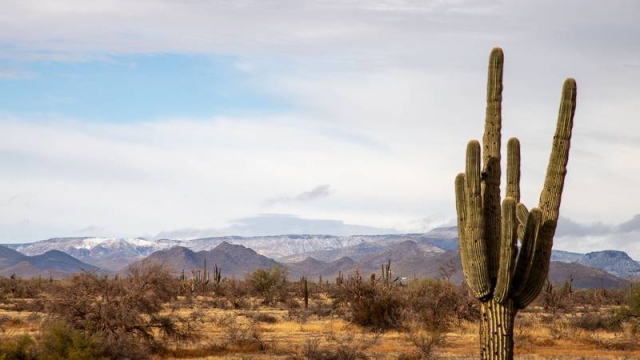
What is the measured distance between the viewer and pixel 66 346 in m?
18.2

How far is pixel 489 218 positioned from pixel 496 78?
2.86 m

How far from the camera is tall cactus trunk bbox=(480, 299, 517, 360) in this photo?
16.3 metres

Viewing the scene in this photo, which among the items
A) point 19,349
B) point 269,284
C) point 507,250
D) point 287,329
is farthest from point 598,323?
point 269,284

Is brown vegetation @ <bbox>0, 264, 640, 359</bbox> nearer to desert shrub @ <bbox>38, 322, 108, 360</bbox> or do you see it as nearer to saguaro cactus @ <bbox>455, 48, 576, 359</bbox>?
desert shrub @ <bbox>38, 322, 108, 360</bbox>

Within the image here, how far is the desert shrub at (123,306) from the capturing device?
2250cm

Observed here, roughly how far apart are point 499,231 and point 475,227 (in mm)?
621

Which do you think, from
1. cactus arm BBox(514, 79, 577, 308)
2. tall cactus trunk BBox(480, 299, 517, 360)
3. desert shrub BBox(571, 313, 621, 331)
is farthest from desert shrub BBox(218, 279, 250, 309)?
cactus arm BBox(514, 79, 577, 308)

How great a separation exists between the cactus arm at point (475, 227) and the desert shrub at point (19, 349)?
9.68 m

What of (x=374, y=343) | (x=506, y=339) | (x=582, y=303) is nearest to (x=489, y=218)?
(x=506, y=339)

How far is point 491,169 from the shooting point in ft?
53.8

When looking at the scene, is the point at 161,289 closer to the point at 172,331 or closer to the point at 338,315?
the point at 172,331

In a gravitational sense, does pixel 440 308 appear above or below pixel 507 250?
below

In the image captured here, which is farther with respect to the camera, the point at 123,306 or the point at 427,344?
the point at 427,344

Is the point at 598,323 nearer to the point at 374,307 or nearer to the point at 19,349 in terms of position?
the point at 374,307
